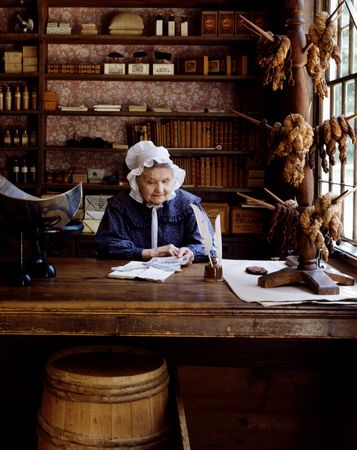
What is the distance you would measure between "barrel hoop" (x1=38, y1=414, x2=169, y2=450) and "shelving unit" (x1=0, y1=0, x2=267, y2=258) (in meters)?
3.76

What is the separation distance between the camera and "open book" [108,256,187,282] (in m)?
2.51

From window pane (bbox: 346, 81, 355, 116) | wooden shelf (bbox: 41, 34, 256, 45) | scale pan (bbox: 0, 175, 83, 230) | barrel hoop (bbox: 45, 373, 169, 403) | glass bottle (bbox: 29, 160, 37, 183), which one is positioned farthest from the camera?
glass bottle (bbox: 29, 160, 37, 183)

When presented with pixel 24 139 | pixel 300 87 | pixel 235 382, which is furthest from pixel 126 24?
pixel 235 382

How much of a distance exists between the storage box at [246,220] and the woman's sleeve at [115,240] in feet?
7.29

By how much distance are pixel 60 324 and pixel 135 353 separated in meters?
0.27

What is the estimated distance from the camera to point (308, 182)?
2.33 m

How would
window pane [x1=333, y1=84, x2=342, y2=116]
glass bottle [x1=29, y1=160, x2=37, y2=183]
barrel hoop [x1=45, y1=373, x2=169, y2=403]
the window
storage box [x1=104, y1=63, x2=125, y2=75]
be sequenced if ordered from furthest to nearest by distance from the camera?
glass bottle [x1=29, y1=160, x2=37, y2=183] < storage box [x1=104, y1=63, x2=125, y2=75] < window pane [x1=333, y1=84, x2=342, y2=116] < the window < barrel hoop [x1=45, y1=373, x2=169, y2=403]

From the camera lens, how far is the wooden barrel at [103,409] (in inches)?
75.0

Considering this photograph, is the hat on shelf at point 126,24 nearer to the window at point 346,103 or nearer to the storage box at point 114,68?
the storage box at point 114,68

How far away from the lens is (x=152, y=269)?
266 centimetres

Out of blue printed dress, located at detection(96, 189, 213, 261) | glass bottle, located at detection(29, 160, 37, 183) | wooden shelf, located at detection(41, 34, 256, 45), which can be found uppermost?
wooden shelf, located at detection(41, 34, 256, 45)

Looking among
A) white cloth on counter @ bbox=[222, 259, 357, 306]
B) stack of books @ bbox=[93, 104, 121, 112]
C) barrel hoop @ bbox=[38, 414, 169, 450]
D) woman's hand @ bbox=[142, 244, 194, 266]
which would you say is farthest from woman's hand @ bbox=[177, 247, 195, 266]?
stack of books @ bbox=[93, 104, 121, 112]

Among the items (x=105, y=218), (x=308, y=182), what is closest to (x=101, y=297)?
(x=308, y=182)

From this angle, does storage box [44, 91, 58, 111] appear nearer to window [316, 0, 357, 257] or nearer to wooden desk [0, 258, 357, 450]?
window [316, 0, 357, 257]
